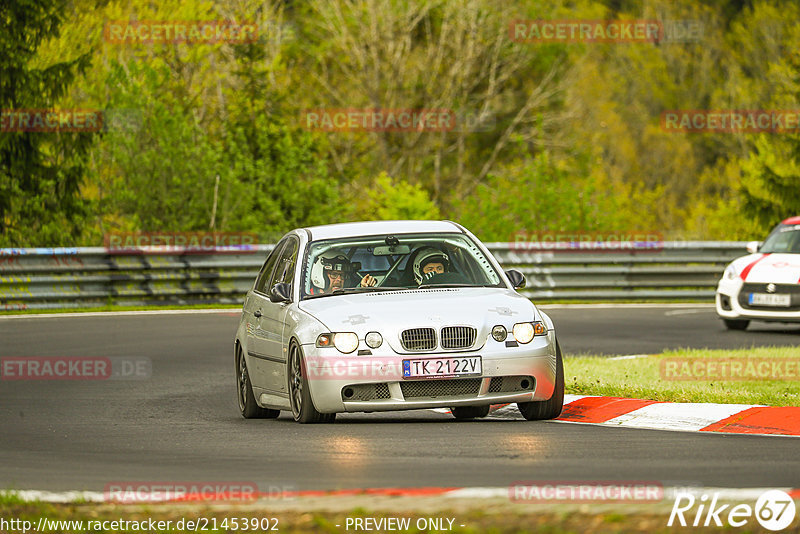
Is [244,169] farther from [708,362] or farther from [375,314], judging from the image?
[375,314]

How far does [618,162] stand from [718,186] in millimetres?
4219

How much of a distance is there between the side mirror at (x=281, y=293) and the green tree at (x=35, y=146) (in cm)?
1943

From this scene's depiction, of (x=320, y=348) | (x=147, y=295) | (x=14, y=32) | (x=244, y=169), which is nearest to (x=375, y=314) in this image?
(x=320, y=348)

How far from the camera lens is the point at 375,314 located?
1050cm

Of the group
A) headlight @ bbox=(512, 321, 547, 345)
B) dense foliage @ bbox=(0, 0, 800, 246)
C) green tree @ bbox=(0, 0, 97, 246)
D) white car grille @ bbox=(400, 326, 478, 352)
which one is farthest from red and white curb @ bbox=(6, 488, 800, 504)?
green tree @ bbox=(0, 0, 97, 246)

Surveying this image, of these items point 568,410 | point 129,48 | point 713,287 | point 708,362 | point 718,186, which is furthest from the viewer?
point 718,186

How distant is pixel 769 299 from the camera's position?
19.9 metres

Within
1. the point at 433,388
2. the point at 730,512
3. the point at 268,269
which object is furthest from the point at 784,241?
the point at 730,512

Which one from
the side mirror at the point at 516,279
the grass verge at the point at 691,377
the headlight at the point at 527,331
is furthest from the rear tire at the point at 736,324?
the headlight at the point at 527,331

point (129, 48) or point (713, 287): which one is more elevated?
point (129, 48)

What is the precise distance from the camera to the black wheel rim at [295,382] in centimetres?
1070

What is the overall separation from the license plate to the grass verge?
2044 millimetres

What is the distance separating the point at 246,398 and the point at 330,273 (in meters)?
1.35

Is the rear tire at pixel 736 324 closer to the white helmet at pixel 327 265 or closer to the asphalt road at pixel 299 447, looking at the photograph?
the asphalt road at pixel 299 447
